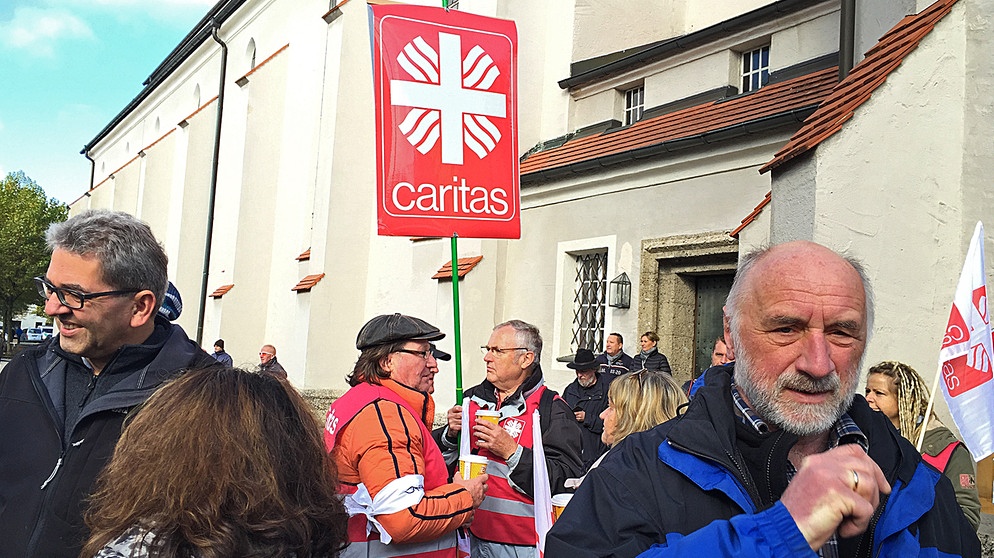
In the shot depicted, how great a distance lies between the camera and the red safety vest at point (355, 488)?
3412mm

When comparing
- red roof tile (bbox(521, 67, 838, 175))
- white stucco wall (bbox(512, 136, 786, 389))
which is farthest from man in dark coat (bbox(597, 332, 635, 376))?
red roof tile (bbox(521, 67, 838, 175))

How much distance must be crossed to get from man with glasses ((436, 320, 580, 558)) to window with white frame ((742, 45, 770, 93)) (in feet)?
23.5

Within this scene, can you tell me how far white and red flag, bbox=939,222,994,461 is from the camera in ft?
12.5

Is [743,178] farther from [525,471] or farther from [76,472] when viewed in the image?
[76,472]

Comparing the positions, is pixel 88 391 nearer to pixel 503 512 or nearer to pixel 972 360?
pixel 503 512

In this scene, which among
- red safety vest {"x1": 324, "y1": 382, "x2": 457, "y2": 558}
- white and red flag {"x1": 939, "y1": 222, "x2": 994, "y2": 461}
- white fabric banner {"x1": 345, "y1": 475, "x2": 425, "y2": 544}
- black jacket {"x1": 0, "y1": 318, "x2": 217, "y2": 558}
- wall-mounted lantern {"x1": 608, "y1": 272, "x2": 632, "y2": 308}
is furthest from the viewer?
wall-mounted lantern {"x1": 608, "y1": 272, "x2": 632, "y2": 308}

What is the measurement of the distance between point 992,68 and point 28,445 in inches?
237

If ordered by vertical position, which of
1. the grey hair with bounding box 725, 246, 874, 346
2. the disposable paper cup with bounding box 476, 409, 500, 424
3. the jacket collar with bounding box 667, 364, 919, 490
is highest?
the grey hair with bounding box 725, 246, 874, 346

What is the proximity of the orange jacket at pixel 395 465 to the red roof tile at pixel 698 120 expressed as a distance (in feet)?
21.8

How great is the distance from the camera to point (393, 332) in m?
3.90

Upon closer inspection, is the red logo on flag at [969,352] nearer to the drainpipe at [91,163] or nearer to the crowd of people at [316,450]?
the crowd of people at [316,450]

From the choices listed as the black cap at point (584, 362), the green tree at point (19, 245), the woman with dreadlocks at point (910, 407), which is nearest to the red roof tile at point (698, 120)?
the black cap at point (584, 362)

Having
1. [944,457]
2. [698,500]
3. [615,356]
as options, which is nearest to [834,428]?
[698,500]

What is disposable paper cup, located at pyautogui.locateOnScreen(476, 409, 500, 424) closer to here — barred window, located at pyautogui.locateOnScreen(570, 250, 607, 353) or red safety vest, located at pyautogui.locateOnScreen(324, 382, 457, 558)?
red safety vest, located at pyautogui.locateOnScreen(324, 382, 457, 558)
